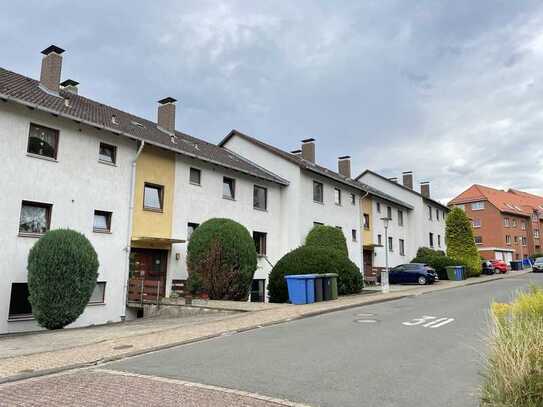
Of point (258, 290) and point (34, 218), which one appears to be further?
point (258, 290)

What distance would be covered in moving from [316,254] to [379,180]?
1077 inches

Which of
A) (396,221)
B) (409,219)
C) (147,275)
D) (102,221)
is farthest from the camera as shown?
(409,219)

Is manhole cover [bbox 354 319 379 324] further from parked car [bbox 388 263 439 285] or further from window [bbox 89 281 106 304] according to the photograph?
parked car [bbox 388 263 439 285]

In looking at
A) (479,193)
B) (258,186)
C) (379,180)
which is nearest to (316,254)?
(258,186)

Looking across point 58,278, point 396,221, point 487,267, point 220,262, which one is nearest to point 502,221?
point 487,267

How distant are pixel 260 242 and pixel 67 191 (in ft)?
38.7

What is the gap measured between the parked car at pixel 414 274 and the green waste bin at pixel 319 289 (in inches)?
609

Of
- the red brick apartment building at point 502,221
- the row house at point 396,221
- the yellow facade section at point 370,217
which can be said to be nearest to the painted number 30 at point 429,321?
the row house at point 396,221

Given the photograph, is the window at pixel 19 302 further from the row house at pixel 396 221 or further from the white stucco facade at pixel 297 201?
the row house at pixel 396 221

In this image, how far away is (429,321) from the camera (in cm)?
1174

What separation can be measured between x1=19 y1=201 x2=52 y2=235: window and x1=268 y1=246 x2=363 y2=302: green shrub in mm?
9175

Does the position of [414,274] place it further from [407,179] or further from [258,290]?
[407,179]

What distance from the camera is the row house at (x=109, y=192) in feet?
45.8

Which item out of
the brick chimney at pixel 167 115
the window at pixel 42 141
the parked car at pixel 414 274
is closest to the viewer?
the window at pixel 42 141
